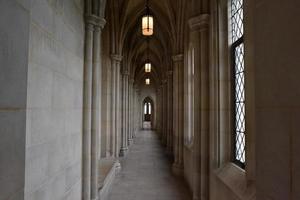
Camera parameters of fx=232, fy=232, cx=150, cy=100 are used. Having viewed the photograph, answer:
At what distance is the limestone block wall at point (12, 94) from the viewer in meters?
1.04

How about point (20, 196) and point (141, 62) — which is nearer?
point (20, 196)

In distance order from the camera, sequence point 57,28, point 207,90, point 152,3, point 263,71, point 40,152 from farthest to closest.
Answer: point 152,3 < point 207,90 < point 57,28 < point 40,152 < point 263,71

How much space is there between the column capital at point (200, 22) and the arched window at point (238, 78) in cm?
65

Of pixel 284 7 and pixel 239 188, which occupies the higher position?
pixel 284 7

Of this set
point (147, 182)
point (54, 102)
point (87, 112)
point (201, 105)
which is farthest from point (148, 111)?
point (54, 102)

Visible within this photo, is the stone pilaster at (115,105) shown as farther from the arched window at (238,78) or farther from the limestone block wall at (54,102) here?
the arched window at (238,78)

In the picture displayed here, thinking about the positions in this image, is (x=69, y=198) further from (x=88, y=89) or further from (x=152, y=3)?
(x=152, y=3)

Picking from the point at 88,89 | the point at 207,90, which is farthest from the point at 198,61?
the point at 88,89

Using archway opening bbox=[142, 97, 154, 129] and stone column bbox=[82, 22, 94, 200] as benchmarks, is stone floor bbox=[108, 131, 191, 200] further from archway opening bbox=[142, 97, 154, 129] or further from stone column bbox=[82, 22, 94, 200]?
archway opening bbox=[142, 97, 154, 129]

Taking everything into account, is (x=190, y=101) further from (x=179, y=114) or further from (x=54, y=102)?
(x=54, y=102)

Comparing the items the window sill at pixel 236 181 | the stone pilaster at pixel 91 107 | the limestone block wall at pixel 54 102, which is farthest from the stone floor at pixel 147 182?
the window sill at pixel 236 181

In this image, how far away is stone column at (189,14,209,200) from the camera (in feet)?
14.6

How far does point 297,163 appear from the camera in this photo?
45.0 inches

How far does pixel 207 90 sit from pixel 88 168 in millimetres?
2677
